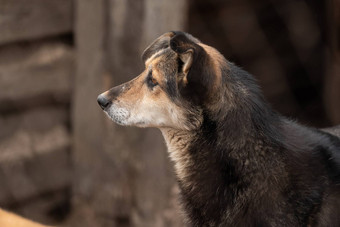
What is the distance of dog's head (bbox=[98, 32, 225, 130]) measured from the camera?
2.60 metres

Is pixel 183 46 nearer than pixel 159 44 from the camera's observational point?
Yes

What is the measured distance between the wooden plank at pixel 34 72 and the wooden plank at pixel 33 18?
89 millimetres

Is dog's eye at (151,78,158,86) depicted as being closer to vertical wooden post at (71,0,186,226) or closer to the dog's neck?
the dog's neck

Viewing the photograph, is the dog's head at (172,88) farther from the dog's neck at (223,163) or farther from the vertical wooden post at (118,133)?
the vertical wooden post at (118,133)

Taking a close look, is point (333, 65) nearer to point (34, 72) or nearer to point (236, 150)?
point (34, 72)

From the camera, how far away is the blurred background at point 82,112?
4270 millimetres

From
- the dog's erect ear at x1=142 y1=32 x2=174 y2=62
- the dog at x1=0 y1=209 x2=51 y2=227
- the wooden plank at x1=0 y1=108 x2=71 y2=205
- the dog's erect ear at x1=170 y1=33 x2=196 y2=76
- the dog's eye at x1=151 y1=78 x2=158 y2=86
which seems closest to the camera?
the dog at x1=0 y1=209 x2=51 y2=227

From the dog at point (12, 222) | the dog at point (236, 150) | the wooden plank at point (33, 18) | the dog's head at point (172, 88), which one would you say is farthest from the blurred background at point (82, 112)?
the dog at point (12, 222)

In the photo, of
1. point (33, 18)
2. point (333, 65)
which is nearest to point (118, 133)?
point (33, 18)

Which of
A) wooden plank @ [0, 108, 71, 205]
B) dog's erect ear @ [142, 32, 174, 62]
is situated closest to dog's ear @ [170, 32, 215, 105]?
dog's erect ear @ [142, 32, 174, 62]

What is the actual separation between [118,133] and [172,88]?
1831 mm

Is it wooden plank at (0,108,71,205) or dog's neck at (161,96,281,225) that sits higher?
dog's neck at (161,96,281,225)

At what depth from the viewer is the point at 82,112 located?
15.3ft

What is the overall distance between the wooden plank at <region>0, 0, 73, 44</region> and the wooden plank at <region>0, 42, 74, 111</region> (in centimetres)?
9
